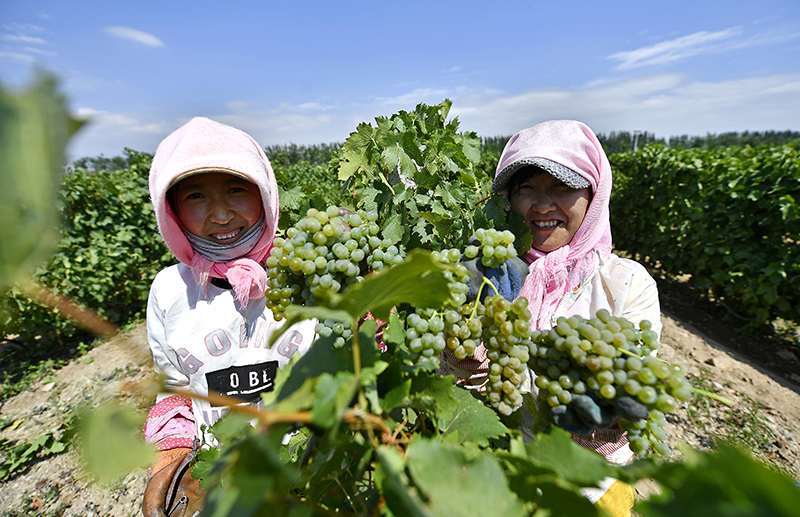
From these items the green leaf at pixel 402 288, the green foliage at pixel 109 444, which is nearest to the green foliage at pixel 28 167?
the green foliage at pixel 109 444

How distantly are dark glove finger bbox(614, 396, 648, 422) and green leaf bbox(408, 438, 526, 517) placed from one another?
0.47m

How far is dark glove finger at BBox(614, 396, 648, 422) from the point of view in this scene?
0.85 metres

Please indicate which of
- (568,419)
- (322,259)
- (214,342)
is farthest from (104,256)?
(568,419)

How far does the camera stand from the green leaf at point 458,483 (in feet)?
1.65

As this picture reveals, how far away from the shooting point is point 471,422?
0.79 meters

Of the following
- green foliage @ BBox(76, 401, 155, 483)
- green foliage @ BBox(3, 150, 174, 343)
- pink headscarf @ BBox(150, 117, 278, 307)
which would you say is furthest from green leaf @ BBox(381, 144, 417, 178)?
green foliage @ BBox(3, 150, 174, 343)

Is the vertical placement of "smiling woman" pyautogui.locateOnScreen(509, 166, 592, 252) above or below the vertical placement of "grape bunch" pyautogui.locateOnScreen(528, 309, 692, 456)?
above

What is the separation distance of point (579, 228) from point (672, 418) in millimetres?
3601

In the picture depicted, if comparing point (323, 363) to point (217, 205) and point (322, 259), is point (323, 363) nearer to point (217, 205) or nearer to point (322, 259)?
point (322, 259)

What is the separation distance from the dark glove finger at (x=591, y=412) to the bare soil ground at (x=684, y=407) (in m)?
2.41

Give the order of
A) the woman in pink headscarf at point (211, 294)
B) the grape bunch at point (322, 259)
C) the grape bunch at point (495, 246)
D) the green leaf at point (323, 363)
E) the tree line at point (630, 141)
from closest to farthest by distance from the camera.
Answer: the green leaf at point (323, 363), the grape bunch at point (322, 259), the grape bunch at point (495, 246), the woman in pink headscarf at point (211, 294), the tree line at point (630, 141)

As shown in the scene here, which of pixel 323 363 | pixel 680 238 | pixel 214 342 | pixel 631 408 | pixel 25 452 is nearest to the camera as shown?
pixel 323 363

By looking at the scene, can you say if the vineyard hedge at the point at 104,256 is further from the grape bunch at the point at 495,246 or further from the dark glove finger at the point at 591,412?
the dark glove finger at the point at 591,412

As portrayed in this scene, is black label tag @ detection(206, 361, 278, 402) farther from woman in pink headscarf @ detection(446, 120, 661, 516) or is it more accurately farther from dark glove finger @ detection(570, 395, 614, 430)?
dark glove finger @ detection(570, 395, 614, 430)
